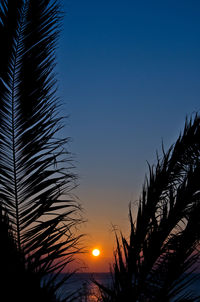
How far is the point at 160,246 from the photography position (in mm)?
2031

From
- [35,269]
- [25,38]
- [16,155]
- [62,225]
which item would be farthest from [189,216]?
[25,38]

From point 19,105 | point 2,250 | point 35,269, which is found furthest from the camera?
point 19,105

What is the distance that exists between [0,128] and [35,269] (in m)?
0.88

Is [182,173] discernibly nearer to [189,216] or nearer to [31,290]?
[189,216]

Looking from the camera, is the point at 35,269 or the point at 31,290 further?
the point at 35,269

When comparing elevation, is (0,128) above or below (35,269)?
above

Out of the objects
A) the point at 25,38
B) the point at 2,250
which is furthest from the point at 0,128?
the point at 2,250

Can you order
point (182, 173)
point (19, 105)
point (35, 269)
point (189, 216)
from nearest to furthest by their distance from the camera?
point (35, 269) → point (19, 105) → point (189, 216) → point (182, 173)

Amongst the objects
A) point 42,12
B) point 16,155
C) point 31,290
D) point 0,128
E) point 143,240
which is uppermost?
point 42,12

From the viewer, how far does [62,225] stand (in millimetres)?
1894

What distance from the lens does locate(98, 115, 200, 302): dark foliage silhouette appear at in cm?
192

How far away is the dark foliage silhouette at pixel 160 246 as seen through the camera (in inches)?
75.8

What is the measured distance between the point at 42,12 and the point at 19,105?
661 millimetres

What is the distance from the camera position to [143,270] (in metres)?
1.97
